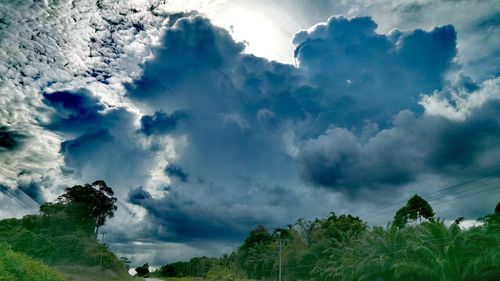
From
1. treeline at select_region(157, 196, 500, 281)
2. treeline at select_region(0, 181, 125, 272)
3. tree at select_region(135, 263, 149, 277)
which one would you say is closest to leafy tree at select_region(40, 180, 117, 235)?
treeline at select_region(0, 181, 125, 272)

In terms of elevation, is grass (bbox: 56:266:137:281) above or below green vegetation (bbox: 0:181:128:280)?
below

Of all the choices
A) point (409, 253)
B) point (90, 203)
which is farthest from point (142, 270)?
point (409, 253)

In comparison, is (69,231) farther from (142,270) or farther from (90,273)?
(142,270)

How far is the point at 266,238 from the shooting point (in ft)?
306

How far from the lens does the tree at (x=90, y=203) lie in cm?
7844

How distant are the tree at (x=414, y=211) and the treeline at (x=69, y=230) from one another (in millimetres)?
47461

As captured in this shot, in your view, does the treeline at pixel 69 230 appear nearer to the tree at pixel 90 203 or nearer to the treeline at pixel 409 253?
the tree at pixel 90 203

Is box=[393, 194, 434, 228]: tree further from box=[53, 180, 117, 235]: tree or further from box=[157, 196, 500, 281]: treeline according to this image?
box=[53, 180, 117, 235]: tree

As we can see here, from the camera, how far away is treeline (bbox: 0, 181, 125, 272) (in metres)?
58.2

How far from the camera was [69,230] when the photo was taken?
73.3 m

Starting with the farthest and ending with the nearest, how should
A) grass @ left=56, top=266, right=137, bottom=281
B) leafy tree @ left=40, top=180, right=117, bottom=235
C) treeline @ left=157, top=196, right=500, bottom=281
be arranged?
1. leafy tree @ left=40, top=180, right=117, bottom=235
2. grass @ left=56, top=266, right=137, bottom=281
3. treeline @ left=157, top=196, right=500, bottom=281

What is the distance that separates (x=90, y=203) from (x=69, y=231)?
11.7 m

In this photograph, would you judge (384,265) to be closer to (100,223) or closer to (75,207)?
(75,207)

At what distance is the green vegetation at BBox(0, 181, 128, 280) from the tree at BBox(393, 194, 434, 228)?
4749cm
